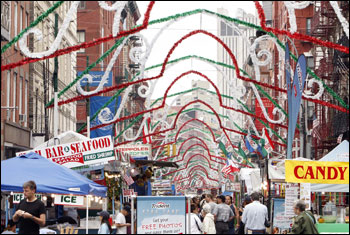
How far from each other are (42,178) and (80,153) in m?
5.84

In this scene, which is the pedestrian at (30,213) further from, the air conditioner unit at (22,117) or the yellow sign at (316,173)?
the air conditioner unit at (22,117)

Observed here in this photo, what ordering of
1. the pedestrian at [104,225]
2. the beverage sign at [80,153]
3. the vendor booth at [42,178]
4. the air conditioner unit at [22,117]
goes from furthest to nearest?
the air conditioner unit at [22,117], the beverage sign at [80,153], the pedestrian at [104,225], the vendor booth at [42,178]

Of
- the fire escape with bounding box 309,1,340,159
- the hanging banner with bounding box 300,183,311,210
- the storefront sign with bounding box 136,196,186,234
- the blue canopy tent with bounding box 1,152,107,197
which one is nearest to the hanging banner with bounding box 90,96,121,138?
the fire escape with bounding box 309,1,340,159

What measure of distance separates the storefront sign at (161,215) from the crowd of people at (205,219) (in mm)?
267

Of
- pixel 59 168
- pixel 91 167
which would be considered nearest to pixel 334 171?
pixel 59 168

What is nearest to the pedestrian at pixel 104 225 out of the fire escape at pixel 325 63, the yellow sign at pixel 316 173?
the yellow sign at pixel 316 173

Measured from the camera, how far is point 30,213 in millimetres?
13820

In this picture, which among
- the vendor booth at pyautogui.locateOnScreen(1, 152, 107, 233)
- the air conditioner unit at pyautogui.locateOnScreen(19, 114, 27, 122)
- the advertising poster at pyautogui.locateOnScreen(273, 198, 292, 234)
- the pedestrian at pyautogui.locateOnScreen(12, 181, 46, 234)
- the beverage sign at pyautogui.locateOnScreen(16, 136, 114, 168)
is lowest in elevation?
the advertising poster at pyautogui.locateOnScreen(273, 198, 292, 234)

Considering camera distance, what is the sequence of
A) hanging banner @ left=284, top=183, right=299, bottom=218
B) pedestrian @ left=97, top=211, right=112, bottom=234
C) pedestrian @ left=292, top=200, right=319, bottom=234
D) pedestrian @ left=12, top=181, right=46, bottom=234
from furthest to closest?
hanging banner @ left=284, top=183, right=299, bottom=218 → pedestrian @ left=97, top=211, right=112, bottom=234 → pedestrian @ left=292, top=200, right=319, bottom=234 → pedestrian @ left=12, top=181, right=46, bottom=234

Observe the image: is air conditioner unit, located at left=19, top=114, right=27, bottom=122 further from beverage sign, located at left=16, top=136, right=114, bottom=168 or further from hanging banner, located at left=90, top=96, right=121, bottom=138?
beverage sign, located at left=16, top=136, right=114, bottom=168

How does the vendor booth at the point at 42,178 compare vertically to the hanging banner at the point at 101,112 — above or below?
below

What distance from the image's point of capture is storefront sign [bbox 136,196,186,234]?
18.7 metres

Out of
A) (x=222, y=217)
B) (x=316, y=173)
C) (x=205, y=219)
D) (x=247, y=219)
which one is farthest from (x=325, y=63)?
(x=316, y=173)

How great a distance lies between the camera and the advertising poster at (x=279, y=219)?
23.3 meters
